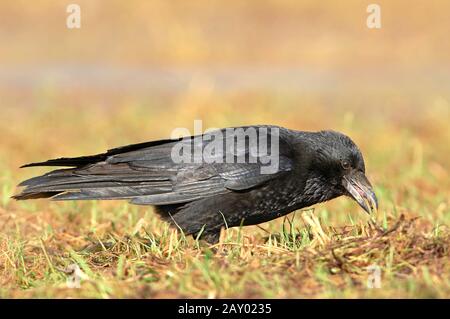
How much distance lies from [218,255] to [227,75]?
9307mm

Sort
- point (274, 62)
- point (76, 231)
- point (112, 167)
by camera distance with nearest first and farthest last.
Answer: point (112, 167) → point (76, 231) → point (274, 62)

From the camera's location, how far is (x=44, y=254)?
6289 millimetres

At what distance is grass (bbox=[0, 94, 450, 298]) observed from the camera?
532 centimetres

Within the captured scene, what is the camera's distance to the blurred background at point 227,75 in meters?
11.3

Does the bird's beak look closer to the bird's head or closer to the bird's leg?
the bird's head

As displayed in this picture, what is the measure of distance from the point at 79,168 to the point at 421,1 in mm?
11324

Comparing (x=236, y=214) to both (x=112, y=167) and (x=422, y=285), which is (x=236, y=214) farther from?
(x=422, y=285)

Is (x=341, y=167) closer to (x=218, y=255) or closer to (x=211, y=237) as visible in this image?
(x=211, y=237)

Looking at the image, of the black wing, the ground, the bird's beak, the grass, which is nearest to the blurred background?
the ground

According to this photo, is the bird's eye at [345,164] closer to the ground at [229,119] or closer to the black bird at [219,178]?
the black bird at [219,178]

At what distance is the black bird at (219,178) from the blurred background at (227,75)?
2.86 meters

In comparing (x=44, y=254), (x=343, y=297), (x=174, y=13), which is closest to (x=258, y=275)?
(x=343, y=297)

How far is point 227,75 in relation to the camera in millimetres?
15086

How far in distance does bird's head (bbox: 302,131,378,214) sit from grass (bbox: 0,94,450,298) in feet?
0.63
